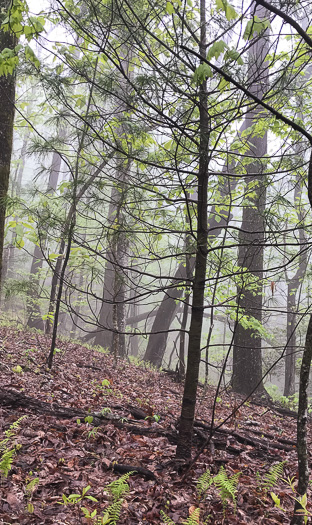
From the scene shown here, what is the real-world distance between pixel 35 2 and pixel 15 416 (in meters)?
4.85

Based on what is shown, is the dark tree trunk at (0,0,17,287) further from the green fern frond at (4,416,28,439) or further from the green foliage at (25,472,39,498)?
the green foliage at (25,472,39,498)

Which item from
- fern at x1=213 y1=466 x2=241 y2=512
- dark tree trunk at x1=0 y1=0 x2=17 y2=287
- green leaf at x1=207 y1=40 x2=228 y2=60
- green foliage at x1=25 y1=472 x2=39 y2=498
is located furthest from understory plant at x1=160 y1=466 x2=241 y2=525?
dark tree trunk at x1=0 y1=0 x2=17 y2=287

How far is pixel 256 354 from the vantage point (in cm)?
859

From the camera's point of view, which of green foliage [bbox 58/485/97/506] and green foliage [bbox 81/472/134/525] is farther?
green foliage [bbox 58/485/97/506]

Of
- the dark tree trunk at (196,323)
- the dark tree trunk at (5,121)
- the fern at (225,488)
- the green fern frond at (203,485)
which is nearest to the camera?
the fern at (225,488)

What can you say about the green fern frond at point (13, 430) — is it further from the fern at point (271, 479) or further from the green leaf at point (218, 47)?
the green leaf at point (218, 47)

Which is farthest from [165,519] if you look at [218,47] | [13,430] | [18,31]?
[18,31]

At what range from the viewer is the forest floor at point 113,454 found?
8.56ft

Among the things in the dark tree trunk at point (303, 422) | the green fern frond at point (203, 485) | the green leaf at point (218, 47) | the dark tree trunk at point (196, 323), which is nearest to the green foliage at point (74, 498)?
the green fern frond at point (203, 485)

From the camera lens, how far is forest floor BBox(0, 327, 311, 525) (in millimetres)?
2609

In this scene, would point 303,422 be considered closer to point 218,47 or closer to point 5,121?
point 218,47

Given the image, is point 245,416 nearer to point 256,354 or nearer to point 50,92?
point 256,354

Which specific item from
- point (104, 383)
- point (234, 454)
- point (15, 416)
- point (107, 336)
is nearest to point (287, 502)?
point (234, 454)

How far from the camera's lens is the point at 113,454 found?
11.1 ft
